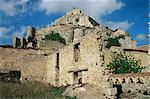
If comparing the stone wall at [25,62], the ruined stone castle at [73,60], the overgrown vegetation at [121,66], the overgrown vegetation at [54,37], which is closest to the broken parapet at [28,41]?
the ruined stone castle at [73,60]

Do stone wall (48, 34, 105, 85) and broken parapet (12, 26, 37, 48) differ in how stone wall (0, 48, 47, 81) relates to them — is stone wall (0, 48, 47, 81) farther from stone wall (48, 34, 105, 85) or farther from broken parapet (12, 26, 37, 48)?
broken parapet (12, 26, 37, 48)

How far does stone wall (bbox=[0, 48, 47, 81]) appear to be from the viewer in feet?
92.7

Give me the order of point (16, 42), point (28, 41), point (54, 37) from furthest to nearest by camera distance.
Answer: point (54, 37) → point (28, 41) → point (16, 42)

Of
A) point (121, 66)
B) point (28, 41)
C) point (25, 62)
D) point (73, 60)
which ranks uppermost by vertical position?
point (28, 41)

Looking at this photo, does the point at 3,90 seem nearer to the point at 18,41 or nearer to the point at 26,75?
the point at 26,75

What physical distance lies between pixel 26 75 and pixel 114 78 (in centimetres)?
900

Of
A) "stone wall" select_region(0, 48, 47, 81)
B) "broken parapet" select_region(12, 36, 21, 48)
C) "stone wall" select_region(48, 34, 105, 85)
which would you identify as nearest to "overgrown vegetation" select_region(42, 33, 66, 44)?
"broken parapet" select_region(12, 36, 21, 48)

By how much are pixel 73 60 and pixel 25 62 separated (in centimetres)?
759

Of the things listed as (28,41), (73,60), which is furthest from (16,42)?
(73,60)

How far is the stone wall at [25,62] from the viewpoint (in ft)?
92.7

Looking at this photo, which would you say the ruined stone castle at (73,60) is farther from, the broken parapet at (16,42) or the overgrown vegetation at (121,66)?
the overgrown vegetation at (121,66)

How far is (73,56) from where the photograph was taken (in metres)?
22.8

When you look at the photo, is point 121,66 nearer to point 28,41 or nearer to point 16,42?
point 16,42

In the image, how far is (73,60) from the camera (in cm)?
2275
